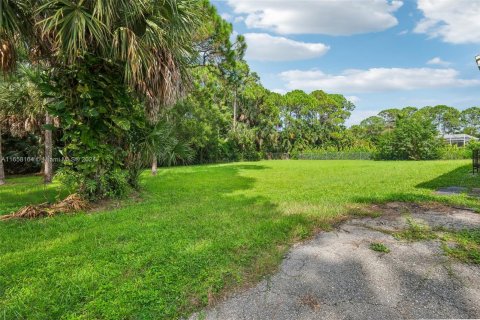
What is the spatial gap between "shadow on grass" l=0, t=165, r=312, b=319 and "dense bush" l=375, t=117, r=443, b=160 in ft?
82.6

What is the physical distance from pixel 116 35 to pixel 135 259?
3.91 metres

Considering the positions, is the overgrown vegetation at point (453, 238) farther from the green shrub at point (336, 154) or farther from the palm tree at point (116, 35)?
the green shrub at point (336, 154)

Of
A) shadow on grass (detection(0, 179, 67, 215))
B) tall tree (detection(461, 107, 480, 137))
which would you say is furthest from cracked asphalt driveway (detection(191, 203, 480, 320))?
tall tree (detection(461, 107, 480, 137))

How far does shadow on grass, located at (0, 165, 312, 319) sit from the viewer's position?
2.14 m

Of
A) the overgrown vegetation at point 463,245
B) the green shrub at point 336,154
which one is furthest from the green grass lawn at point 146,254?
the green shrub at point 336,154

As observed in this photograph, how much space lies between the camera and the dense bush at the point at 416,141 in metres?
24.6

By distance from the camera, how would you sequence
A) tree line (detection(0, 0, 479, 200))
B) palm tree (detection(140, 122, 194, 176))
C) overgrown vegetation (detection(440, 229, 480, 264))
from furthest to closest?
palm tree (detection(140, 122, 194, 176)) < tree line (detection(0, 0, 479, 200)) < overgrown vegetation (detection(440, 229, 480, 264))

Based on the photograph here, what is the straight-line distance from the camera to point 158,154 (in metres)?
6.74

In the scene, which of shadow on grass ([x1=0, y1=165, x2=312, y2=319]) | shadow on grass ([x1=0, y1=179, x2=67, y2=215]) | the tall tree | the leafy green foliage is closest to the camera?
shadow on grass ([x1=0, y1=165, x2=312, y2=319])

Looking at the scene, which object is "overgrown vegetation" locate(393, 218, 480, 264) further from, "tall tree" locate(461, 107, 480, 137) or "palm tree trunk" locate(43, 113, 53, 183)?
"tall tree" locate(461, 107, 480, 137)

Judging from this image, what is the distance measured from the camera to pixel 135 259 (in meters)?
2.88

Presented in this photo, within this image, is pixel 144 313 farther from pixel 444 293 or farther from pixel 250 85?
pixel 250 85

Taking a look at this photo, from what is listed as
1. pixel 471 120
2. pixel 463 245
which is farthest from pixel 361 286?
pixel 471 120

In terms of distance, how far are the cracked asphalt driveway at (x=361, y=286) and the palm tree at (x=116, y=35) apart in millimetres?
4144
